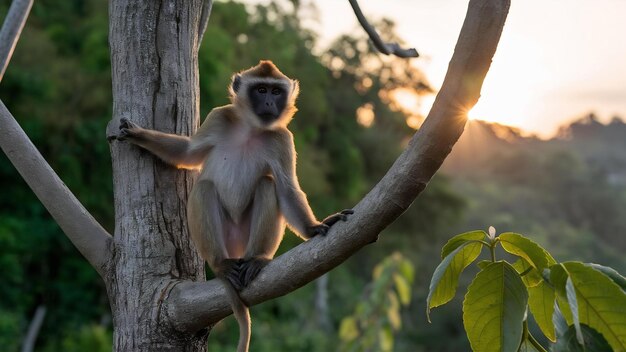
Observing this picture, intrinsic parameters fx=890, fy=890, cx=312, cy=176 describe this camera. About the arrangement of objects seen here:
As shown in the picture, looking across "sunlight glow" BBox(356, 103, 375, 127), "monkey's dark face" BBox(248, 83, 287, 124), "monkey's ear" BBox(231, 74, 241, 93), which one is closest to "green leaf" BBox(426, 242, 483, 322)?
"monkey's dark face" BBox(248, 83, 287, 124)

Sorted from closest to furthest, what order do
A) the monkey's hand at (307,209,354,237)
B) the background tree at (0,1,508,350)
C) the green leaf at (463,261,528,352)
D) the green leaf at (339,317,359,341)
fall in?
the green leaf at (463,261,528,352)
the monkey's hand at (307,209,354,237)
the background tree at (0,1,508,350)
the green leaf at (339,317,359,341)

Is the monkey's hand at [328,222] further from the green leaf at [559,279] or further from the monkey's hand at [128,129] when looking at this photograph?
the green leaf at [559,279]

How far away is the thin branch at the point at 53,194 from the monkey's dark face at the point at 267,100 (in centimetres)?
171

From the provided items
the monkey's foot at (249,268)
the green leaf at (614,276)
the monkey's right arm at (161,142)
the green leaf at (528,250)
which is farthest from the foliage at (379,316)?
the green leaf at (614,276)

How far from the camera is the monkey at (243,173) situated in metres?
4.62

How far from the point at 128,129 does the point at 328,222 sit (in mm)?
1130

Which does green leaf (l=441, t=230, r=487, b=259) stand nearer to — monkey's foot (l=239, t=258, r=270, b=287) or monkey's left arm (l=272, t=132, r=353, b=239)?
monkey's foot (l=239, t=258, r=270, b=287)

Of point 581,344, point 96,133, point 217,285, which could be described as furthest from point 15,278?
point 581,344

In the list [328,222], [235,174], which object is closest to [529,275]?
[328,222]

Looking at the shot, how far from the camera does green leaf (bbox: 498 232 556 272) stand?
7.59 ft

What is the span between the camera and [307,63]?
31031 millimetres

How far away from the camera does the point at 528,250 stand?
234 cm

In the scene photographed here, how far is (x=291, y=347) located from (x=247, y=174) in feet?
70.6

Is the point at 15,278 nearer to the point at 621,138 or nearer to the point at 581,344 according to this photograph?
the point at 581,344
